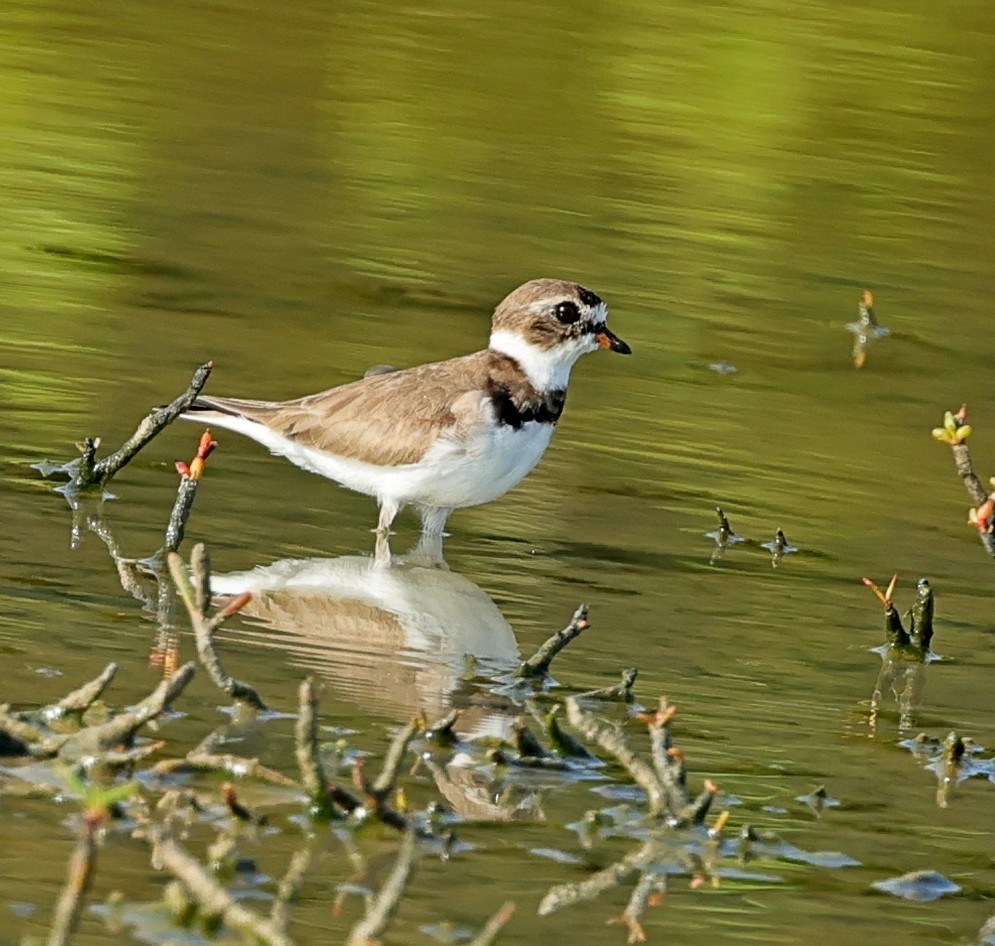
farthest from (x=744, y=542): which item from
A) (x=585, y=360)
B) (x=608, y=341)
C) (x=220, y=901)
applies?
(x=220, y=901)

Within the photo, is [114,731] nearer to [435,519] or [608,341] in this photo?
[435,519]

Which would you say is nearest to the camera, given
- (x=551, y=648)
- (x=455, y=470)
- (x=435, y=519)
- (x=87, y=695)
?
(x=87, y=695)

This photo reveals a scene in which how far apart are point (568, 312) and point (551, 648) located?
120 inches

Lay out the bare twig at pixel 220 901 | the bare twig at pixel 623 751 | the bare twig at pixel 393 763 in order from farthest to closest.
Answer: the bare twig at pixel 623 751 → the bare twig at pixel 393 763 → the bare twig at pixel 220 901

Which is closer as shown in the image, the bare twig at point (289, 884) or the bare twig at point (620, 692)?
the bare twig at point (289, 884)

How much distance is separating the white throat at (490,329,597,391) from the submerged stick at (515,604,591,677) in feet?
7.69

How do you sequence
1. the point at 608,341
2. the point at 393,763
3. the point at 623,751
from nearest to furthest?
the point at 393,763, the point at 623,751, the point at 608,341

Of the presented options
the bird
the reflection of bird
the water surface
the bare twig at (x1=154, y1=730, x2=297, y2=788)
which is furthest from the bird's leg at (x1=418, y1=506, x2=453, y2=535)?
the bare twig at (x1=154, y1=730, x2=297, y2=788)

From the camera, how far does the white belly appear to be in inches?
327

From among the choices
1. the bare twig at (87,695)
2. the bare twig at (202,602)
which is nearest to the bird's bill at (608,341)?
the bare twig at (202,602)

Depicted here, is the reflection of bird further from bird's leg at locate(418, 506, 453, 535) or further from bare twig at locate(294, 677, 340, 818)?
bare twig at locate(294, 677, 340, 818)

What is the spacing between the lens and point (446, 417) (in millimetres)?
8492

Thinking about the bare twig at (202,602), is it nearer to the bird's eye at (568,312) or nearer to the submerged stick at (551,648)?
the submerged stick at (551,648)

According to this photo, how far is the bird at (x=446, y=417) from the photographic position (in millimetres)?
8367
